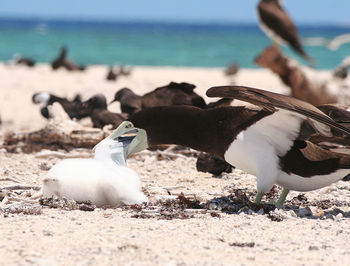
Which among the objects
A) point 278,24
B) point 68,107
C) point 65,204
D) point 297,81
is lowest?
point 68,107

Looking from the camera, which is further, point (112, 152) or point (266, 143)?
point (112, 152)

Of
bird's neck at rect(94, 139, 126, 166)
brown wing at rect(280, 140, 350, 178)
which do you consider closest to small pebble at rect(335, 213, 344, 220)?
brown wing at rect(280, 140, 350, 178)

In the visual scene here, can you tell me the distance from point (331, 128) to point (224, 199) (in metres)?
0.93

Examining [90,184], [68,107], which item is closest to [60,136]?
[68,107]

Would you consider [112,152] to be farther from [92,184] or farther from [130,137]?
[92,184]

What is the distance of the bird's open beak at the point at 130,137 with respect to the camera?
17.0 ft

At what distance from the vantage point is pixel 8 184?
569cm

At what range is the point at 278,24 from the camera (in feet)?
48.0

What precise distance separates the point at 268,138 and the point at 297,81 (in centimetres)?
757

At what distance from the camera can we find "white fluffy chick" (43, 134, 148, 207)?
188 inches

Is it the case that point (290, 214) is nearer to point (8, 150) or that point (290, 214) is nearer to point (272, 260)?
point (272, 260)

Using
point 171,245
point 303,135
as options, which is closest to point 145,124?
point 303,135

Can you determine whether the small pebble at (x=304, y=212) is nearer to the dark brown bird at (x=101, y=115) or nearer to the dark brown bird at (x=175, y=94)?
the dark brown bird at (x=175, y=94)

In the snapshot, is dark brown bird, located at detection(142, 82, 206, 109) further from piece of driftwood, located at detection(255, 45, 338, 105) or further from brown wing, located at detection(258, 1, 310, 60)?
brown wing, located at detection(258, 1, 310, 60)
